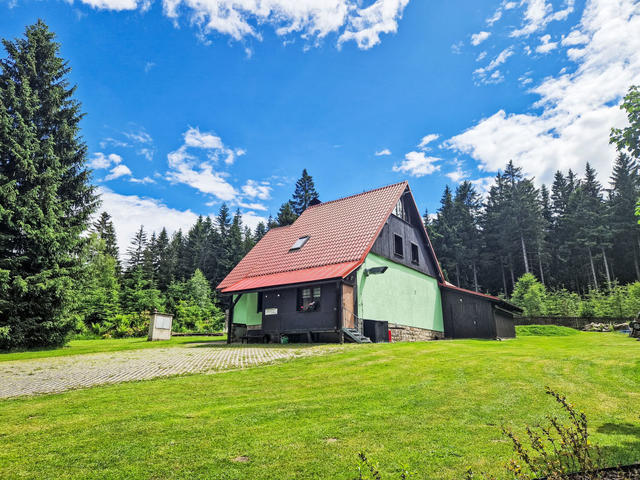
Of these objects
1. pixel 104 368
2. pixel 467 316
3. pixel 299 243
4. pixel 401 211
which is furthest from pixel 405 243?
pixel 104 368

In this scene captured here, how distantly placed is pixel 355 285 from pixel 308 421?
39.9ft

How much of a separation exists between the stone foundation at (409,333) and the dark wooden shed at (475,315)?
140cm

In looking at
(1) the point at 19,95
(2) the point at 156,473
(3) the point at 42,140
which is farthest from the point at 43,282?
(2) the point at 156,473

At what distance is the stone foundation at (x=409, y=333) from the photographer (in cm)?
1955

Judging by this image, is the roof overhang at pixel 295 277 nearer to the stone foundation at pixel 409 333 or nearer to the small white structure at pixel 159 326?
the stone foundation at pixel 409 333

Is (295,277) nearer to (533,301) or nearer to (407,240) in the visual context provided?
(407,240)

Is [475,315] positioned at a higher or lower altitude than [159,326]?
higher

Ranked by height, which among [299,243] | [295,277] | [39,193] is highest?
[39,193]

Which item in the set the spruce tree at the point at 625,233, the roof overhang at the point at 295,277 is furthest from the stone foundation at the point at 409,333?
the spruce tree at the point at 625,233

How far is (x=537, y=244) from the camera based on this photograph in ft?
165

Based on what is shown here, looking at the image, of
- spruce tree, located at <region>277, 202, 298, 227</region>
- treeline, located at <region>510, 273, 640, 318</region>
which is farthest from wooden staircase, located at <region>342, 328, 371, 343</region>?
spruce tree, located at <region>277, 202, 298, 227</region>

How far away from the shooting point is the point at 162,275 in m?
55.1

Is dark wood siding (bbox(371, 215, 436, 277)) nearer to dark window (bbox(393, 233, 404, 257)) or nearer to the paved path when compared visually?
dark window (bbox(393, 233, 404, 257))

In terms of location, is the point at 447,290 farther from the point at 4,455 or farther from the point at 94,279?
the point at 4,455
